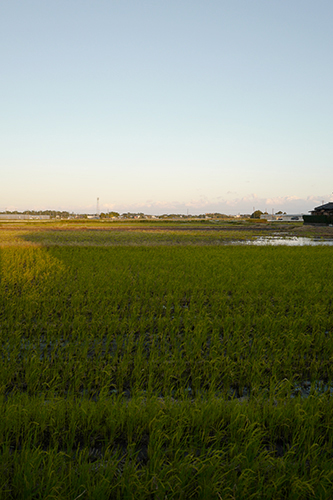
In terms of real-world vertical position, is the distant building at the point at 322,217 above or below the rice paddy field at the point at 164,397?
above

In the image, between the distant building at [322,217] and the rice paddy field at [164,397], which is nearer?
the rice paddy field at [164,397]

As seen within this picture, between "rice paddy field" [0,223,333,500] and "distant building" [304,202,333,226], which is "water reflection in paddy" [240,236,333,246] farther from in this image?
"distant building" [304,202,333,226]

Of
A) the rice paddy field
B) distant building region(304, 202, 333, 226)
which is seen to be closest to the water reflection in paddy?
the rice paddy field

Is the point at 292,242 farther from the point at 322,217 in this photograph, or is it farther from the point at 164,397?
the point at 322,217

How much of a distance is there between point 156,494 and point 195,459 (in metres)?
0.36

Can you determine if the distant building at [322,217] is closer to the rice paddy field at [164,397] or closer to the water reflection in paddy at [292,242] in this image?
the water reflection in paddy at [292,242]

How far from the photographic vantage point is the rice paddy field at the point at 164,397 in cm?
193

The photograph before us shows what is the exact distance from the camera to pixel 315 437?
239 centimetres

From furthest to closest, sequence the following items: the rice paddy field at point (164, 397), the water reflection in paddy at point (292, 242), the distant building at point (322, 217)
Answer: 1. the distant building at point (322, 217)
2. the water reflection in paddy at point (292, 242)
3. the rice paddy field at point (164, 397)

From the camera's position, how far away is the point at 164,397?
9.48ft

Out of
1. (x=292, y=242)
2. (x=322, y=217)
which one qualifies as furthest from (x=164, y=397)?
(x=322, y=217)

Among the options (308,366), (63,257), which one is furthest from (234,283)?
(63,257)

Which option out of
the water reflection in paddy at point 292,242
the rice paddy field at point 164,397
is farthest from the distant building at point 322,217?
the rice paddy field at point 164,397

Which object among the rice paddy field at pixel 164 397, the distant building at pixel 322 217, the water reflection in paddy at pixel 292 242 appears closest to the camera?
the rice paddy field at pixel 164 397
